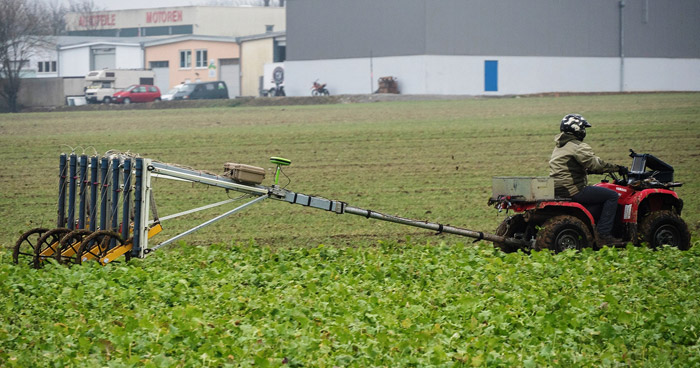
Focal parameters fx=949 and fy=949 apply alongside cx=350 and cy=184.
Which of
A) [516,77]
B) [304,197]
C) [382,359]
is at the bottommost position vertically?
[382,359]

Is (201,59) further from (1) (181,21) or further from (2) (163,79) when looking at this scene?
(1) (181,21)

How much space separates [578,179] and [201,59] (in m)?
65.9

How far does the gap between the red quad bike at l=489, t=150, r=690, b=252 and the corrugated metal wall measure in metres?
43.0

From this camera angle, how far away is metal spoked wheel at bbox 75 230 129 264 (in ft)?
33.7

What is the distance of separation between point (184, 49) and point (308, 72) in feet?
61.1

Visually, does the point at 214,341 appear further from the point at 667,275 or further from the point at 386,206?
the point at 386,206

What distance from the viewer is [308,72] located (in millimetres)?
61219

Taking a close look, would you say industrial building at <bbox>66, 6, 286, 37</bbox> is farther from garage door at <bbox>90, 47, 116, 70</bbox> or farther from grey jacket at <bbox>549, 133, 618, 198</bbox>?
grey jacket at <bbox>549, 133, 618, 198</bbox>

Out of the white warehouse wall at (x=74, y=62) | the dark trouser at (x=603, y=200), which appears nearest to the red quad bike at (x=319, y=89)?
the white warehouse wall at (x=74, y=62)

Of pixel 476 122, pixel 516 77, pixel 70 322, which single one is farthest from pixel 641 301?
pixel 516 77

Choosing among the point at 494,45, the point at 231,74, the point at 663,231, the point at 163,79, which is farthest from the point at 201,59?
the point at 663,231

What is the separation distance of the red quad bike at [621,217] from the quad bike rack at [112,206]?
64.9 inches

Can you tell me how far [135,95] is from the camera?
5822 centimetres

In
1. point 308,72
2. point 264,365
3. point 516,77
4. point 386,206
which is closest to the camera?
point 264,365
